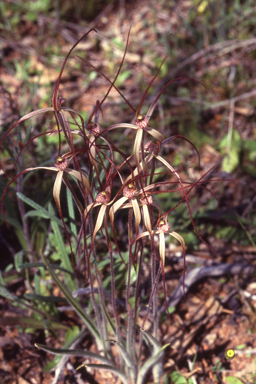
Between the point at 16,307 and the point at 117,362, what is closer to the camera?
the point at 117,362

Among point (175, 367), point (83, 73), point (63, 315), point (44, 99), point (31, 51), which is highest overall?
point (31, 51)

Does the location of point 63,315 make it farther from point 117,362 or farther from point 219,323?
point 219,323

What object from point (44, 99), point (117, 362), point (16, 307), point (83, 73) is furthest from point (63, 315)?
point (83, 73)

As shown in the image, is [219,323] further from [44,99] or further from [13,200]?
[44,99]

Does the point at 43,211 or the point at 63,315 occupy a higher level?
the point at 43,211

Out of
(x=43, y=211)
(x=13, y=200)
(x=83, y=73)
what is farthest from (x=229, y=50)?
(x=43, y=211)

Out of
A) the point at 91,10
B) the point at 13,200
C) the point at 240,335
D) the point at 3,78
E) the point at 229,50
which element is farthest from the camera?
the point at 91,10

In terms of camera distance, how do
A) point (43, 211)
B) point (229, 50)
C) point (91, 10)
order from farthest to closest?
point (91, 10) → point (229, 50) → point (43, 211)
